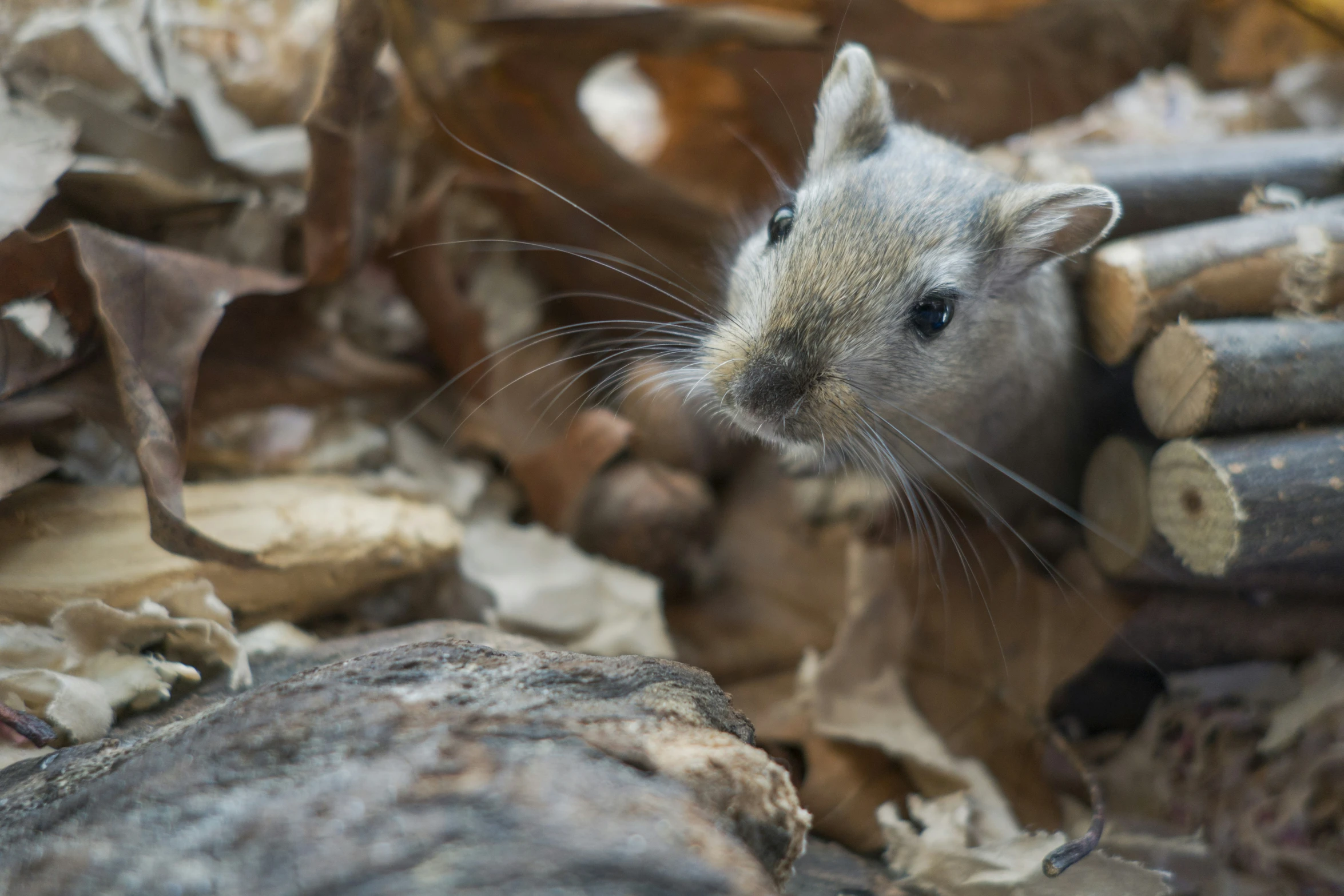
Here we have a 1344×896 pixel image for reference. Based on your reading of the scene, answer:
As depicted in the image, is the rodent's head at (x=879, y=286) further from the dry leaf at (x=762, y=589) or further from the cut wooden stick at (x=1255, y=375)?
the dry leaf at (x=762, y=589)

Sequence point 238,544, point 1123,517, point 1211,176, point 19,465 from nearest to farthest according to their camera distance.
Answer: point 19,465
point 238,544
point 1123,517
point 1211,176

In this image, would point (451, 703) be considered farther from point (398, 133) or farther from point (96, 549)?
point (398, 133)

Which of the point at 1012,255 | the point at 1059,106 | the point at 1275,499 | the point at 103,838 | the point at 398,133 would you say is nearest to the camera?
the point at 103,838

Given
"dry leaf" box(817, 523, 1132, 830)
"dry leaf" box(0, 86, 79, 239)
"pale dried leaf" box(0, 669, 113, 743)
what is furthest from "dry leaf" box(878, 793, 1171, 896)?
"dry leaf" box(0, 86, 79, 239)

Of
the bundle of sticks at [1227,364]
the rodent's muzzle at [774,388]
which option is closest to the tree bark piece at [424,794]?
the rodent's muzzle at [774,388]

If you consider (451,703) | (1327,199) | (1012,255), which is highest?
(1327,199)

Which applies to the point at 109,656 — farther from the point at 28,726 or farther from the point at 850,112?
the point at 850,112

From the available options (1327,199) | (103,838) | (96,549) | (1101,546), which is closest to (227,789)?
(103,838)

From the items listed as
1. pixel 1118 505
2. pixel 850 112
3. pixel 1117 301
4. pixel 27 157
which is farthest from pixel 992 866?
pixel 27 157
